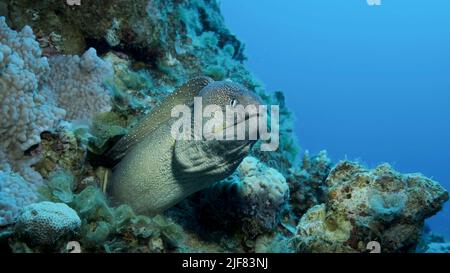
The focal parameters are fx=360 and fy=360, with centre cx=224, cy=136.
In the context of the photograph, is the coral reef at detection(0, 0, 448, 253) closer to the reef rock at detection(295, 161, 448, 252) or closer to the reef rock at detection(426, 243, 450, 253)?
the reef rock at detection(295, 161, 448, 252)

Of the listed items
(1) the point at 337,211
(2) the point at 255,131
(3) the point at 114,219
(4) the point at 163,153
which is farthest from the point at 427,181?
(3) the point at 114,219

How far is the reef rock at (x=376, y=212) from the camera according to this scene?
3.03 metres

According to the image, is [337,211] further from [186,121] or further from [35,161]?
[35,161]

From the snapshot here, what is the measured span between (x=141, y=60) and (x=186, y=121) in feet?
8.87

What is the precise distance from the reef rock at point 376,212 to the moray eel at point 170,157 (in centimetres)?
98

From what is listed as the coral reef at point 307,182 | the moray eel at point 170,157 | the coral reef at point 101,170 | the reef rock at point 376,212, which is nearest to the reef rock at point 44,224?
the coral reef at point 101,170

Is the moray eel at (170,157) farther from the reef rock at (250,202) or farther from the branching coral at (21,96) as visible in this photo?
the branching coral at (21,96)

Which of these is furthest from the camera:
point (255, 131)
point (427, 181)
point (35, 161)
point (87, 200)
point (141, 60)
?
point (141, 60)

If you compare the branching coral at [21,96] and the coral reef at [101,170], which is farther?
the branching coral at [21,96]

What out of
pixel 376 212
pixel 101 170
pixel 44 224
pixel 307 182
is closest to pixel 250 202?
pixel 376 212

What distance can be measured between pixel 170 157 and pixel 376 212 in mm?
1895

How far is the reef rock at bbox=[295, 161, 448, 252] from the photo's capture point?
3.03 metres

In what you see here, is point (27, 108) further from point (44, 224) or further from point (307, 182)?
point (307, 182)

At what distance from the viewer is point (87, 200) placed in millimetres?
3332
